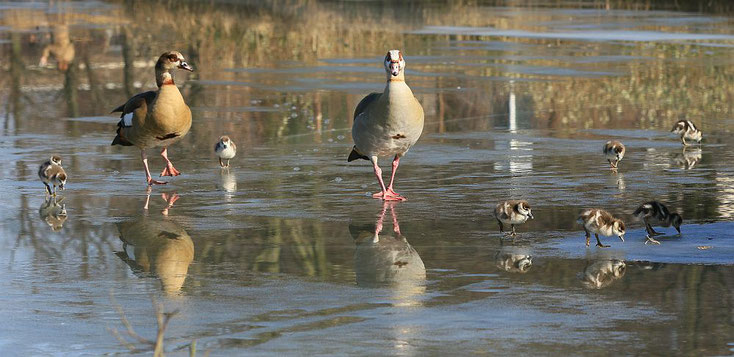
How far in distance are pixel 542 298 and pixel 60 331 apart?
9.39ft

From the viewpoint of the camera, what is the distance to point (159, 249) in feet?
→ 33.0

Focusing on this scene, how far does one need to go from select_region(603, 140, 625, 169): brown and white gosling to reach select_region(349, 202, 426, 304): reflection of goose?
388 cm

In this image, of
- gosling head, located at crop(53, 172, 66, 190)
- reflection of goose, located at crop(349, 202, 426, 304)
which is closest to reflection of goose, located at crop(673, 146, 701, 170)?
reflection of goose, located at crop(349, 202, 426, 304)

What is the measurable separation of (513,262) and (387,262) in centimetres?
88

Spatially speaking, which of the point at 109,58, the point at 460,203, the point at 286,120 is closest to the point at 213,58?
the point at 109,58

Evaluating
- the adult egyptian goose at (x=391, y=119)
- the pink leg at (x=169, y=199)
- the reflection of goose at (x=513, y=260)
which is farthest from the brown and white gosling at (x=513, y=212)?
the pink leg at (x=169, y=199)

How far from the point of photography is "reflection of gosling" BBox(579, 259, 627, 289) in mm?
8648

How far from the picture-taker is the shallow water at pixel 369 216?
297 inches

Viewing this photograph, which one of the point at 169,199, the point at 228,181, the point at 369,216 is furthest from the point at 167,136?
the point at 369,216

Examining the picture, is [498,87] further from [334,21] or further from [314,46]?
[334,21]

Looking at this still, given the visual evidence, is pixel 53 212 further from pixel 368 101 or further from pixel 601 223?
pixel 601 223

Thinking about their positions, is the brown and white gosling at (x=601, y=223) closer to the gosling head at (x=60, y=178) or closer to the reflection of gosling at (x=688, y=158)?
the reflection of gosling at (x=688, y=158)

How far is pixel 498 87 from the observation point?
77.0 ft

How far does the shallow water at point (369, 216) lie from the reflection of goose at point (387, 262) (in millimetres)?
34
